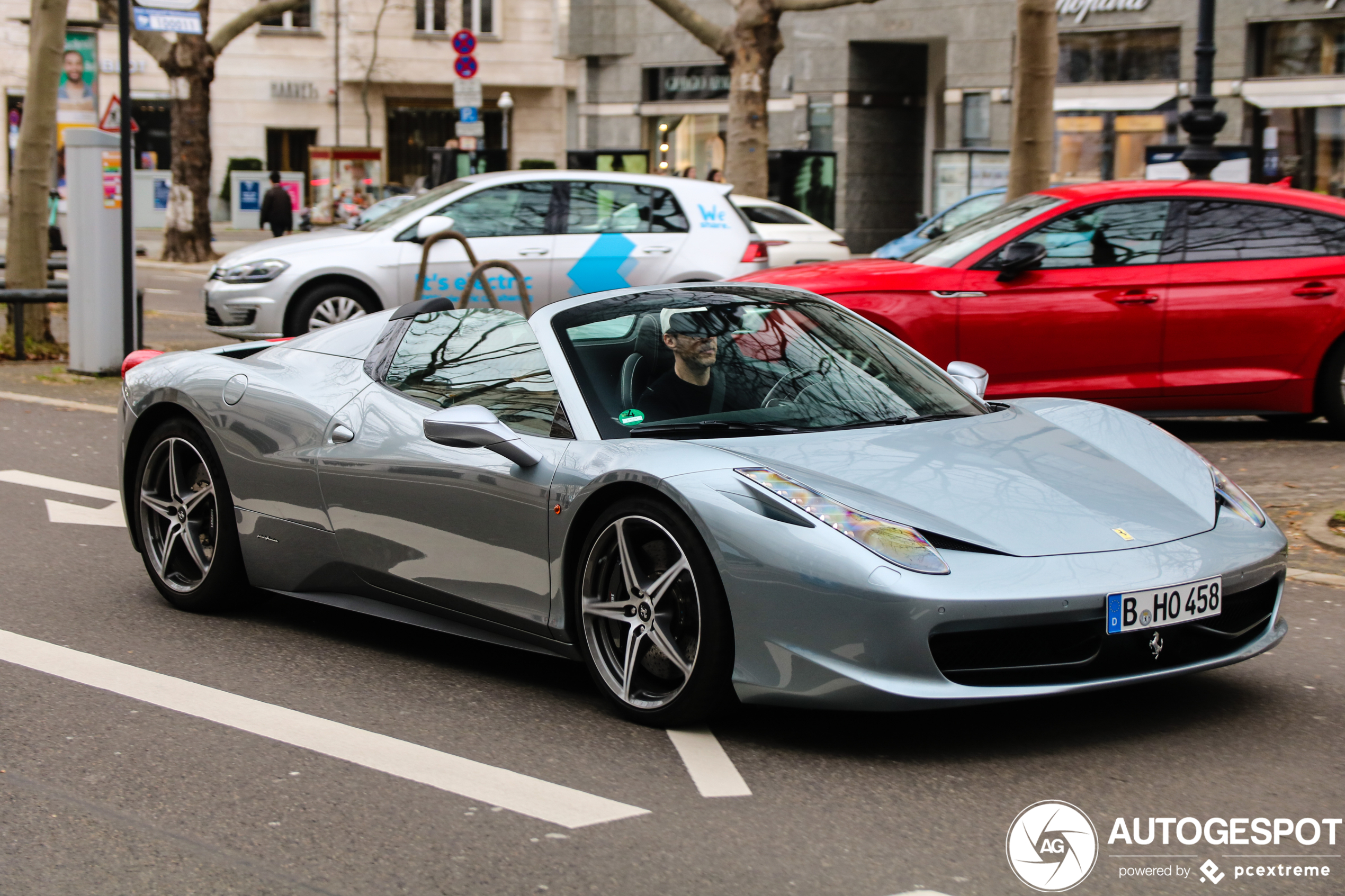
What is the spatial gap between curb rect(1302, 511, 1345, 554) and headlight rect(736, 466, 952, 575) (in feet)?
11.6

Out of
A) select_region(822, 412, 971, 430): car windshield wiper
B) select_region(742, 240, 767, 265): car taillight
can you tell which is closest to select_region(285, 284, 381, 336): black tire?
select_region(742, 240, 767, 265): car taillight

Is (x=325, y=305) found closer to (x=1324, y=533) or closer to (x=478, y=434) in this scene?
(x=1324, y=533)

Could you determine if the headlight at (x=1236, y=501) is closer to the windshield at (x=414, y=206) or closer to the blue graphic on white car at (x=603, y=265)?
the blue graphic on white car at (x=603, y=265)

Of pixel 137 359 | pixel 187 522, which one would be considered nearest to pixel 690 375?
pixel 187 522

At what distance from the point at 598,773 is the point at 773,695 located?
49 cm

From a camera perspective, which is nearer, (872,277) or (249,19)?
(872,277)

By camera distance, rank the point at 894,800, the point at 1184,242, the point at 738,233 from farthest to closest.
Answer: the point at 738,233, the point at 1184,242, the point at 894,800

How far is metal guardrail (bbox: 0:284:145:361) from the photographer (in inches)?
562

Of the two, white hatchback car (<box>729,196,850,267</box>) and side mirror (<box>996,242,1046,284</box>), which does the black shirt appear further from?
white hatchback car (<box>729,196,850,267</box>)

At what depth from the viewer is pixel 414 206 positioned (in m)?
14.3

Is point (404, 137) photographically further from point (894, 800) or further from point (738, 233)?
point (894, 800)

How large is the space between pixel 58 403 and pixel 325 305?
258 centimetres

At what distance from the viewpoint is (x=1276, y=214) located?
381 inches

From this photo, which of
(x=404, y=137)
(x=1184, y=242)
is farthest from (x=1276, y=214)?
(x=404, y=137)
